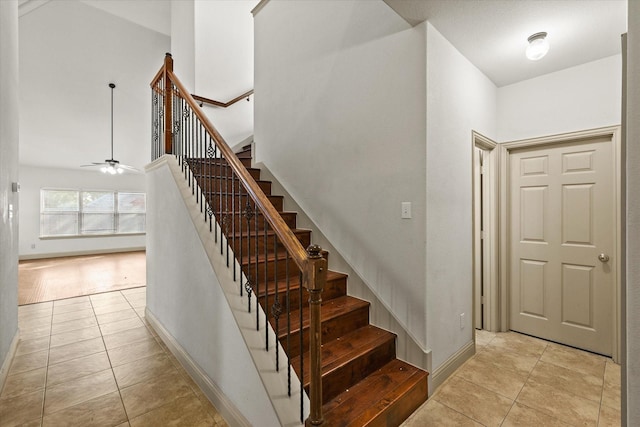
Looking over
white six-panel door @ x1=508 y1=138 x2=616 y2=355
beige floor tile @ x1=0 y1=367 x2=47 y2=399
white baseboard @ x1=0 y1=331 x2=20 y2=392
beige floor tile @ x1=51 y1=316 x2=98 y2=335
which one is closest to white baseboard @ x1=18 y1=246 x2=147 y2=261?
beige floor tile @ x1=51 y1=316 x2=98 y2=335

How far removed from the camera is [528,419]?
1809 millimetres

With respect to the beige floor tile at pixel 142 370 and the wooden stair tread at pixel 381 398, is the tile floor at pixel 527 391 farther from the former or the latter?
the beige floor tile at pixel 142 370

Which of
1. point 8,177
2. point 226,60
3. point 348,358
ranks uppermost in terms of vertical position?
point 226,60

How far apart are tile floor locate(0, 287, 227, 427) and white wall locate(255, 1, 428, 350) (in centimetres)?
155

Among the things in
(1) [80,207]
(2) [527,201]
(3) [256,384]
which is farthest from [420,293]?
(1) [80,207]

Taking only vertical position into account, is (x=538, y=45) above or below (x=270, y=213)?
above

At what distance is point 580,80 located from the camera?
2.55m

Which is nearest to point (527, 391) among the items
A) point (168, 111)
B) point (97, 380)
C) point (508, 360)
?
point (508, 360)

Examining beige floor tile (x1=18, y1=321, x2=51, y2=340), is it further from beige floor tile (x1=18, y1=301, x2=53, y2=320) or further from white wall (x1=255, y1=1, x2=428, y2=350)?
white wall (x1=255, y1=1, x2=428, y2=350)

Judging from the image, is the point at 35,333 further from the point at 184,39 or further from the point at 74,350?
the point at 184,39

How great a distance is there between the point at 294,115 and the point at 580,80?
264cm

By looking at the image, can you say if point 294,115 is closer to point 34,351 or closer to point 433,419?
point 433,419

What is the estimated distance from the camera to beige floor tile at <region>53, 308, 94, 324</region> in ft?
11.5

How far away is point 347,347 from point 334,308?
0.34m
